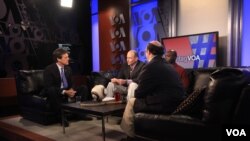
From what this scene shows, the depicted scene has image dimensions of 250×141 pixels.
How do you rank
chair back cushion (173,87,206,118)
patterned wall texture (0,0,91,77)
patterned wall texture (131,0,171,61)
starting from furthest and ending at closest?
1. patterned wall texture (0,0,91,77)
2. patterned wall texture (131,0,171,61)
3. chair back cushion (173,87,206,118)

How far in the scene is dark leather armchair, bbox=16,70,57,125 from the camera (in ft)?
12.4

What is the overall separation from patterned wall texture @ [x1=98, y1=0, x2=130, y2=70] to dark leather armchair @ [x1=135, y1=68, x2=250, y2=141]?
3909 mm

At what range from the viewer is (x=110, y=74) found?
4.98 meters

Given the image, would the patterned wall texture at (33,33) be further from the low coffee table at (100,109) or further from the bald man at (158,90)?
the bald man at (158,90)

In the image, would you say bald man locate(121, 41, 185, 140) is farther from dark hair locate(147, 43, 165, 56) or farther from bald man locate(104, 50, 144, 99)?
bald man locate(104, 50, 144, 99)

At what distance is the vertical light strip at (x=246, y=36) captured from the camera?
154 inches

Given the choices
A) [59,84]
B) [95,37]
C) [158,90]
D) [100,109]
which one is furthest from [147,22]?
[158,90]

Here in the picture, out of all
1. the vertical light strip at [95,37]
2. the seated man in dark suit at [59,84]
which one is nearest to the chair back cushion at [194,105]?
the seated man in dark suit at [59,84]

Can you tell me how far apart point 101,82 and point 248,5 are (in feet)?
9.95

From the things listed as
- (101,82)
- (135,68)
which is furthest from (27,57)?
(135,68)

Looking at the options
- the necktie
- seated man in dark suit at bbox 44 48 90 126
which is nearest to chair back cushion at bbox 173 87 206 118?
seated man in dark suit at bbox 44 48 90 126

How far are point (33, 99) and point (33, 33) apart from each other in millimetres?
2345

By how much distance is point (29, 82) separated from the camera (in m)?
4.11

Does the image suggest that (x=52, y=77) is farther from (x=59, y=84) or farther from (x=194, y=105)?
(x=194, y=105)
